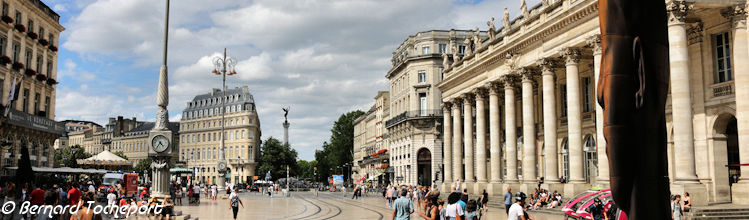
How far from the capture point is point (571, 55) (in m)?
31.5

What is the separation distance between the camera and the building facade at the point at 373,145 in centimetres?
8600

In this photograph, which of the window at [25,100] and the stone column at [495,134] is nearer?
the stone column at [495,134]

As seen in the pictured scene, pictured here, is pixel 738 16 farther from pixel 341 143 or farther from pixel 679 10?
pixel 341 143

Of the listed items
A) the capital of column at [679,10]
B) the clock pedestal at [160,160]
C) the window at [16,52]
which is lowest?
the clock pedestal at [160,160]

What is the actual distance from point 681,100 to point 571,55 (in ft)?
27.0

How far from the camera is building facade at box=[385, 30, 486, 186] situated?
68.8 m

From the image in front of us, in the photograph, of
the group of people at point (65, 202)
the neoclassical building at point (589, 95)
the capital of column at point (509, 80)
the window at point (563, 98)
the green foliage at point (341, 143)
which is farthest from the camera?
the green foliage at point (341, 143)

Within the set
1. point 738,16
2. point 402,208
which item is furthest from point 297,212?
point 738,16

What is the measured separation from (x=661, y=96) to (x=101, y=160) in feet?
153

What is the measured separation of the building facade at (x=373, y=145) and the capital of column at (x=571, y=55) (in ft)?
164

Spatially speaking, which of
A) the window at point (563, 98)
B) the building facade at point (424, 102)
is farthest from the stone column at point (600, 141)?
the building facade at point (424, 102)

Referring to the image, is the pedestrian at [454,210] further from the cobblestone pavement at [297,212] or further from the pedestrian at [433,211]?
the cobblestone pavement at [297,212]

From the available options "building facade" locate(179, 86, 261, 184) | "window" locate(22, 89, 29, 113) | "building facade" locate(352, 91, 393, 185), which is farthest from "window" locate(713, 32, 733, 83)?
"building facade" locate(179, 86, 261, 184)

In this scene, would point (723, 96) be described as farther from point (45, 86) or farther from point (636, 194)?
point (45, 86)
